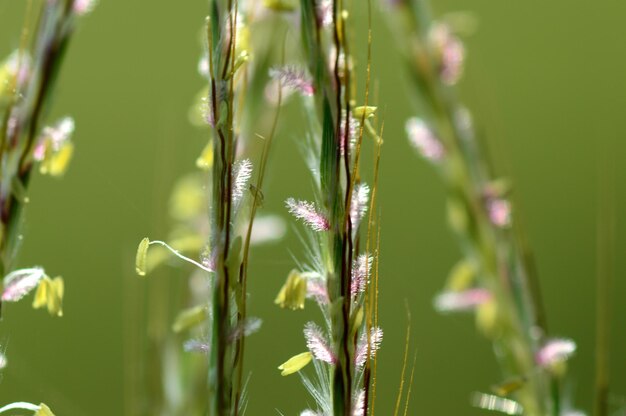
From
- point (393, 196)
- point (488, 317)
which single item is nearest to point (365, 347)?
point (488, 317)

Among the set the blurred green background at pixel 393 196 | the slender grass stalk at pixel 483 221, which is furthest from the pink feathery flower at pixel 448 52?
the blurred green background at pixel 393 196

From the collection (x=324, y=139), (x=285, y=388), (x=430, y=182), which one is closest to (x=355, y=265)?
(x=324, y=139)

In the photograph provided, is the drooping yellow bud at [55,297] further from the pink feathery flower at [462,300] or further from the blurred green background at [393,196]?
the blurred green background at [393,196]

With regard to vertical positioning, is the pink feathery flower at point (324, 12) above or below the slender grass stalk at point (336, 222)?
above

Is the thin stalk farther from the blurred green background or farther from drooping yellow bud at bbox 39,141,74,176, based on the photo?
the blurred green background

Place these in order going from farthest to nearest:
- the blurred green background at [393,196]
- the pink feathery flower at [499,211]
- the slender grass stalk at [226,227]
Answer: the blurred green background at [393,196], the pink feathery flower at [499,211], the slender grass stalk at [226,227]

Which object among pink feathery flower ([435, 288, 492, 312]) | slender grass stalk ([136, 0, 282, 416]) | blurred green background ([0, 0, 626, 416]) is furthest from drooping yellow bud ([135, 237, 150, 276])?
blurred green background ([0, 0, 626, 416])
